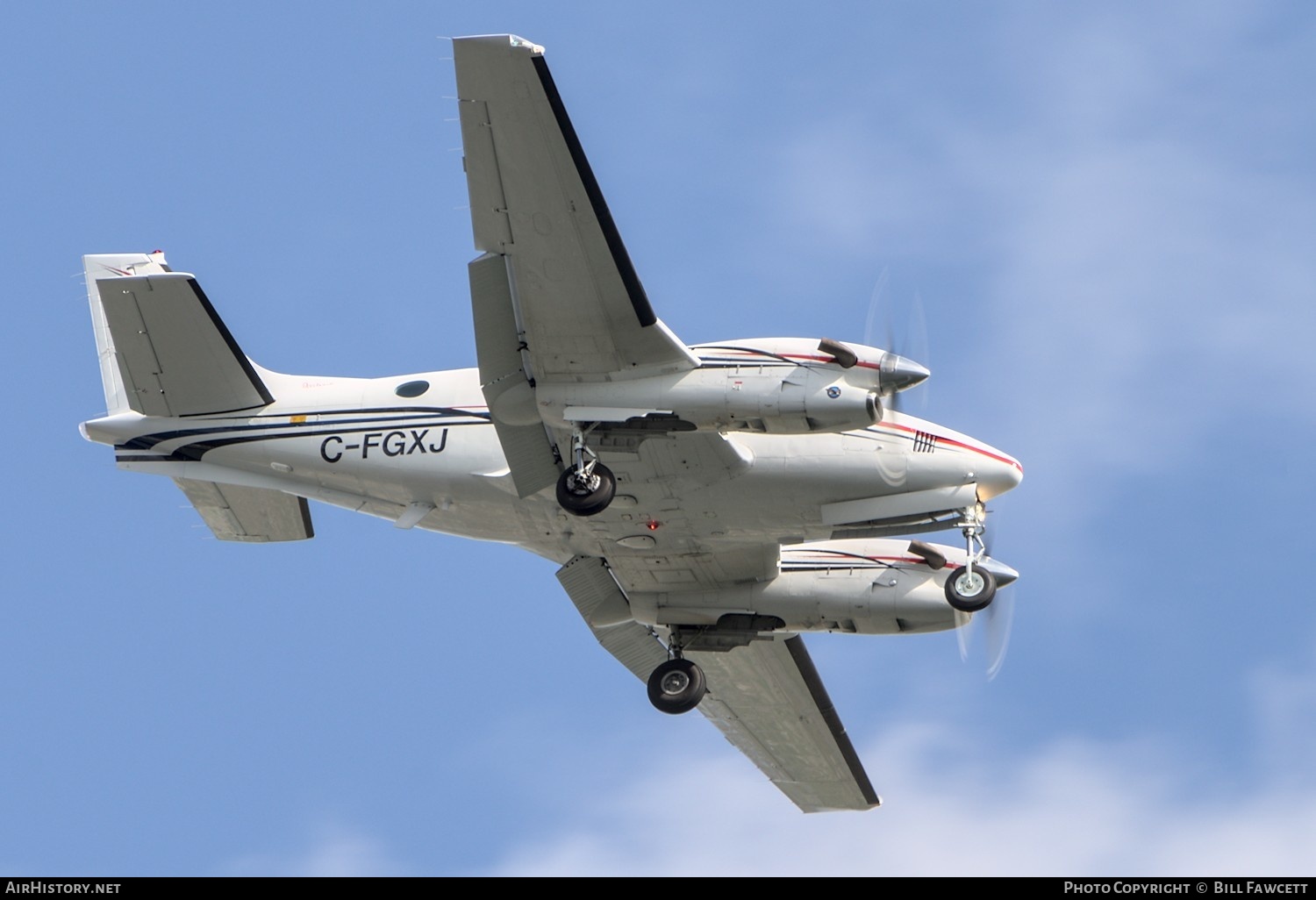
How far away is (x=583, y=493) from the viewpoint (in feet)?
80.0

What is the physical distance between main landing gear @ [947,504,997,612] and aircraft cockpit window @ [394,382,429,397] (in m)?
8.88

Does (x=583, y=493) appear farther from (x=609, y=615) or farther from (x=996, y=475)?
(x=996, y=475)

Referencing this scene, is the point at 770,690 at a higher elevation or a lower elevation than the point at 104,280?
lower

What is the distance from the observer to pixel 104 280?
26.2 meters

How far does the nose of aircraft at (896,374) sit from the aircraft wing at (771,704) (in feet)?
24.7

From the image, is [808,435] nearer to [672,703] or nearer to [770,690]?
[672,703]

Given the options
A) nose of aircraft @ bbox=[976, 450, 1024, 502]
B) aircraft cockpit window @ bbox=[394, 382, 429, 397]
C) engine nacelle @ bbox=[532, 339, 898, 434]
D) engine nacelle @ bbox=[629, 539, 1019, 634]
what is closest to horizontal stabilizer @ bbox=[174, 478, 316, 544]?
aircraft cockpit window @ bbox=[394, 382, 429, 397]

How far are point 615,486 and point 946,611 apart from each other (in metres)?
6.73

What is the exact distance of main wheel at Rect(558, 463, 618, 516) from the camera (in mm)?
24359

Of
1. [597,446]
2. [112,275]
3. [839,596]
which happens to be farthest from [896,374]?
[112,275]

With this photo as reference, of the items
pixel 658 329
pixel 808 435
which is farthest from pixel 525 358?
pixel 808 435

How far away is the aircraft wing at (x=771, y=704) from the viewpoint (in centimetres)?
2998

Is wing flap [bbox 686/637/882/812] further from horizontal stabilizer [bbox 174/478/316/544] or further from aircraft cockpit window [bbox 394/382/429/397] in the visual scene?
horizontal stabilizer [bbox 174/478/316/544]

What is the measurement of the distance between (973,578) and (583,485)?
244 inches
